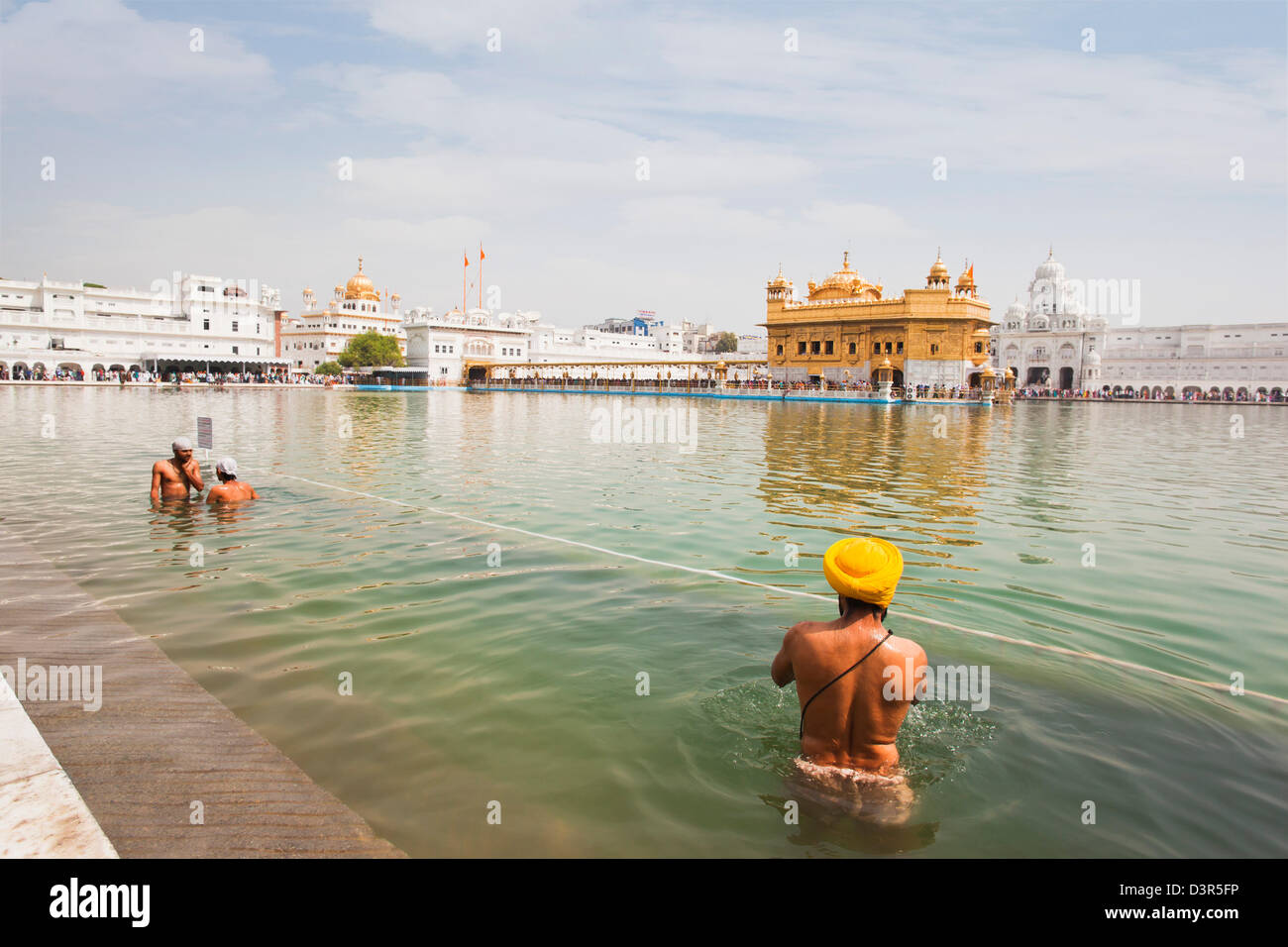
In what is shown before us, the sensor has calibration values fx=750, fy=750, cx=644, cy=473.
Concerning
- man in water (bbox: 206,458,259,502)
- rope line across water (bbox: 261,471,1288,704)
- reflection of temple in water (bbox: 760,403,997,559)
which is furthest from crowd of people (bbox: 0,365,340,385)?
rope line across water (bbox: 261,471,1288,704)

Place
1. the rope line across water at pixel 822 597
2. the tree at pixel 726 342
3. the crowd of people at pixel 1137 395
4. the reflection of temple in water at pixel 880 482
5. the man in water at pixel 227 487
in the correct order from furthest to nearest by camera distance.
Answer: the tree at pixel 726 342
the crowd of people at pixel 1137 395
the man in water at pixel 227 487
the reflection of temple in water at pixel 880 482
the rope line across water at pixel 822 597

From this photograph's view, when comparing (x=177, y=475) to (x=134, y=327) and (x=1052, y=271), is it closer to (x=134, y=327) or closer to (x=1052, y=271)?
(x=134, y=327)

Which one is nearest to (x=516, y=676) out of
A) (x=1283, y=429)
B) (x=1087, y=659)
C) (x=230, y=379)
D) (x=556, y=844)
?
(x=556, y=844)

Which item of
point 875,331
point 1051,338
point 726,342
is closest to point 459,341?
point 875,331

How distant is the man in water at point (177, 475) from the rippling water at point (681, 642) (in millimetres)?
529

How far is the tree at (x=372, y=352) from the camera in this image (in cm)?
8250

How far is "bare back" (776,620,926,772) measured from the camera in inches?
124

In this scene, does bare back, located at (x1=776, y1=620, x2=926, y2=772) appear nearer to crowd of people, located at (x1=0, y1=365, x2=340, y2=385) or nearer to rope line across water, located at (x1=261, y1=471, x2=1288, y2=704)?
rope line across water, located at (x1=261, y1=471, x2=1288, y2=704)

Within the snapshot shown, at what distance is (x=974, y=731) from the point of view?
3.95m

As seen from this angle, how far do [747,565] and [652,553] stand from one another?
39.8 inches

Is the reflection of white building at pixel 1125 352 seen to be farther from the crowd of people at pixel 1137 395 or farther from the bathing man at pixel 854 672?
the bathing man at pixel 854 672

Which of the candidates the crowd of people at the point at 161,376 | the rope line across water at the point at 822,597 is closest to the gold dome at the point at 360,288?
the crowd of people at the point at 161,376

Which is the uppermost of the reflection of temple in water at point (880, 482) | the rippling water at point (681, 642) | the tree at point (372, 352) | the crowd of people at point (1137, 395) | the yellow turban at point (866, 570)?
the tree at point (372, 352)
